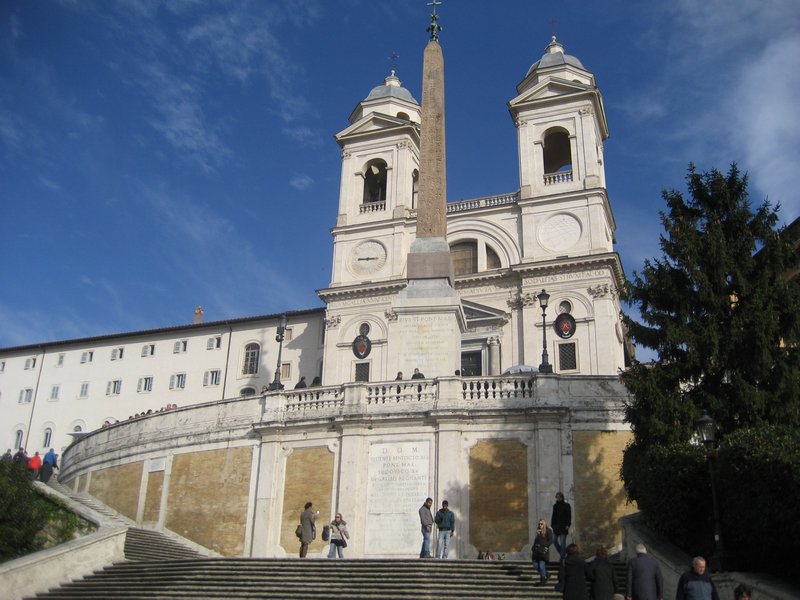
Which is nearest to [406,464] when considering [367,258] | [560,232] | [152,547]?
[152,547]

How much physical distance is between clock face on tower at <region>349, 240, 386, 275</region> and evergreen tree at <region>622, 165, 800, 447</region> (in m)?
26.6

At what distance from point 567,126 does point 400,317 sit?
21.5 m

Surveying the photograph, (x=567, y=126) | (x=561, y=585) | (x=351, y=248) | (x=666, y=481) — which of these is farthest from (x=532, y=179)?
(x=561, y=585)

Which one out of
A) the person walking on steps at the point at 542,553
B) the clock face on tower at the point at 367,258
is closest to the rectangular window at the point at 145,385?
the clock face on tower at the point at 367,258

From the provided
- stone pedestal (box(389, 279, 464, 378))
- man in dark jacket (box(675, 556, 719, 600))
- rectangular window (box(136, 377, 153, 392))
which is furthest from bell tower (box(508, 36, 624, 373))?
man in dark jacket (box(675, 556, 719, 600))

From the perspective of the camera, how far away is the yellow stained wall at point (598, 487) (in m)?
22.2

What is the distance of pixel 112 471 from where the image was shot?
2975 cm

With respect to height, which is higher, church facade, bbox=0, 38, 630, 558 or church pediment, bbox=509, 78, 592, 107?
church pediment, bbox=509, 78, 592, 107

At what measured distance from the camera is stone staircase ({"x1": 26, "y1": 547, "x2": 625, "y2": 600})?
15.7m

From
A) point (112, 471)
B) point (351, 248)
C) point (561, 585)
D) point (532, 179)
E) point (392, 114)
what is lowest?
point (561, 585)

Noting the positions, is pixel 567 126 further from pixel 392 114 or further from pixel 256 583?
pixel 256 583

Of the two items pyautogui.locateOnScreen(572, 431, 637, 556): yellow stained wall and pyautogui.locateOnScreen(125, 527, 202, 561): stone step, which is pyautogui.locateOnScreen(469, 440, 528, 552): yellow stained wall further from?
pyautogui.locateOnScreen(125, 527, 202, 561): stone step

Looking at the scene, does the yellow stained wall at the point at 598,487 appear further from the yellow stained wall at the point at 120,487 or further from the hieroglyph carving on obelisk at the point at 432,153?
the yellow stained wall at the point at 120,487

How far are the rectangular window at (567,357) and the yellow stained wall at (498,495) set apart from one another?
16582mm
